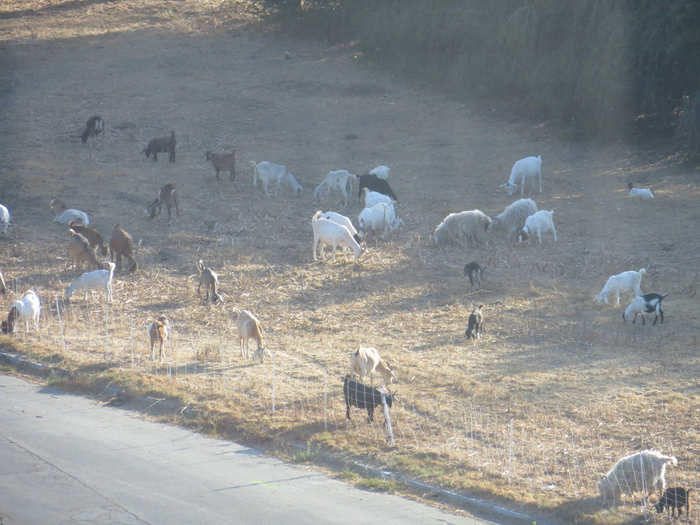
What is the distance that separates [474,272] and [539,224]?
3832 millimetres

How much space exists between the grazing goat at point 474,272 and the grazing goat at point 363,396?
6.75 m

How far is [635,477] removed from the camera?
311 inches

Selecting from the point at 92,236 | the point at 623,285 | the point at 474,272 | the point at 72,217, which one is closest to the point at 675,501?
the point at 623,285

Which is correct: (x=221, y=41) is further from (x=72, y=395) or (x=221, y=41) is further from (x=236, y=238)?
(x=72, y=395)

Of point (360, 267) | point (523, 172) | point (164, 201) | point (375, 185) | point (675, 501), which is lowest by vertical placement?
point (675, 501)

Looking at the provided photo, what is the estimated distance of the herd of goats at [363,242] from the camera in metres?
7.99

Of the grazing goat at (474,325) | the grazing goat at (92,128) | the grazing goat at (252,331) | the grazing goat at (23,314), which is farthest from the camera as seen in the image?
the grazing goat at (92,128)

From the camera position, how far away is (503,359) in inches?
500

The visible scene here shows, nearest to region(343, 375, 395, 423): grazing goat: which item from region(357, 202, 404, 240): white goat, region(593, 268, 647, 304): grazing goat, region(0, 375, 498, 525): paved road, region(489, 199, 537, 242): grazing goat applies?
region(0, 375, 498, 525): paved road

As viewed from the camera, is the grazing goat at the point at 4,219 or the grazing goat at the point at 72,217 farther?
the grazing goat at the point at 72,217

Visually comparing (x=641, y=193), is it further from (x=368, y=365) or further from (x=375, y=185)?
(x=368, y=365)

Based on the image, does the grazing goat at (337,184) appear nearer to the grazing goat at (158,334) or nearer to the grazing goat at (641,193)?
the grazing goat at (641,193)

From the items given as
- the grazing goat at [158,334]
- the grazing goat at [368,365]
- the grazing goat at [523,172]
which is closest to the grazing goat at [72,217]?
the grazing goat at [158,334]

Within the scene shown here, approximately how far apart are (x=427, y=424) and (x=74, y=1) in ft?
133
